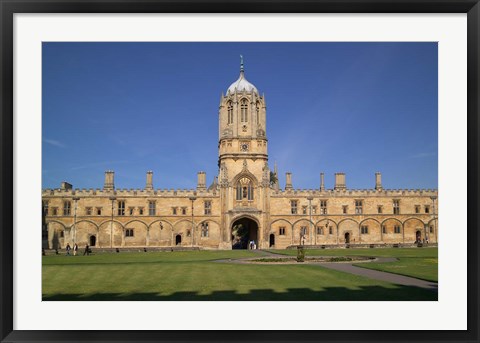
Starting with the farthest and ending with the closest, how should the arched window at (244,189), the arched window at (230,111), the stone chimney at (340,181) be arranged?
the stone chimney at (340,181), the arched window at (230,111), the arched window at (244,189)

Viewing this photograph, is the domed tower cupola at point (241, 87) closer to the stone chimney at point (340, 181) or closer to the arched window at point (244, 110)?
the arched window at point (244, 110)

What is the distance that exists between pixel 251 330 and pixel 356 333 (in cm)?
207

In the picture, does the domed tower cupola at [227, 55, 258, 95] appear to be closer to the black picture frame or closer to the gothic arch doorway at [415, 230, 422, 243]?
the gothic arch doorway at [415, 230, 422, 243]

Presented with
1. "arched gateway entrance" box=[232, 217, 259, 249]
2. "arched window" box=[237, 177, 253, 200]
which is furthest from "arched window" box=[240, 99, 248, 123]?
"arched gateway entrance" box=[232, 217, 259, 249]

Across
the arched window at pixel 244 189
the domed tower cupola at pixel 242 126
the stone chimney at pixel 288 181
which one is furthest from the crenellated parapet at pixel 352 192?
the domed tower cupola at pixel 242 126

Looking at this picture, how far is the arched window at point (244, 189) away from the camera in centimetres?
5262

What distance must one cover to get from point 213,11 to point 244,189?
43469 millimetres

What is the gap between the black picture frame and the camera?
369 inches

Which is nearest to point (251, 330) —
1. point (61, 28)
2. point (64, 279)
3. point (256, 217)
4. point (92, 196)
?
point (61, 28)

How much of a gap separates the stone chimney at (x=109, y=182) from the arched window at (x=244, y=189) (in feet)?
46.1

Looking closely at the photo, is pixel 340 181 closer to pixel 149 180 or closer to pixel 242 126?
pixel 242 126

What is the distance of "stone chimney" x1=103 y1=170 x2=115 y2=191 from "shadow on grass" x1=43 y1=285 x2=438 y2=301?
40.5 m

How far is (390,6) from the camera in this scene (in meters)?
9.64

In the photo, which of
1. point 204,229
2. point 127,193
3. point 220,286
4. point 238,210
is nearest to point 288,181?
point 238,210
